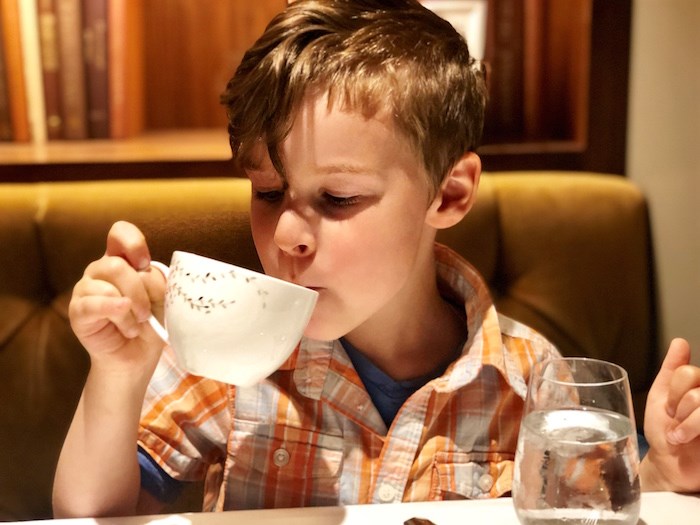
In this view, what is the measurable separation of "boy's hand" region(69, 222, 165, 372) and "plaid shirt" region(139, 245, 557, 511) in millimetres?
116

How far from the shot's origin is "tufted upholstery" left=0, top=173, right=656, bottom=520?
96cm

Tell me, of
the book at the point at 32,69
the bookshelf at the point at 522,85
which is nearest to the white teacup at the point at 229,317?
the bookshelf at the point at 522,85

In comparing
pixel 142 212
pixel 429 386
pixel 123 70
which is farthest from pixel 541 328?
Result: pixel 123 70

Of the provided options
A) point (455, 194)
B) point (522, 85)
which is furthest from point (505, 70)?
point (455, 194)

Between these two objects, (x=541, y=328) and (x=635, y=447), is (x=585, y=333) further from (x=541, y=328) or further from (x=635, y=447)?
Result: (x=635, y=447)

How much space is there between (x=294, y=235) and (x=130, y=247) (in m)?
0.15

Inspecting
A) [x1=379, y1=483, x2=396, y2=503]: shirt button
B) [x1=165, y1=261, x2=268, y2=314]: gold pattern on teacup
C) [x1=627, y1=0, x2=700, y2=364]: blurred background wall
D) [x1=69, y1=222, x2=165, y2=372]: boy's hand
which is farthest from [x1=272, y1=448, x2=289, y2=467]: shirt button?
[x1=627, y1=0, x2=700, y2=364]: blurred background wall

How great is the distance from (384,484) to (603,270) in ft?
1.53

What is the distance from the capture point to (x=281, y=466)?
3.01 feet

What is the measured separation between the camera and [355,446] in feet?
3.04

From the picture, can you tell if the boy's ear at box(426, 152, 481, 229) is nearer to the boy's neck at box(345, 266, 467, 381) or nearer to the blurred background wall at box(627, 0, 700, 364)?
the boy's neck at box(345, 266, 467, 381)

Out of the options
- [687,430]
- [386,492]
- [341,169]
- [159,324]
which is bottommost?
[386,492]

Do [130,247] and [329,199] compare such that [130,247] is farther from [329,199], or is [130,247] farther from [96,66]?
[96,66]

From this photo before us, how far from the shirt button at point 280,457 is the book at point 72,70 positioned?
497mm
